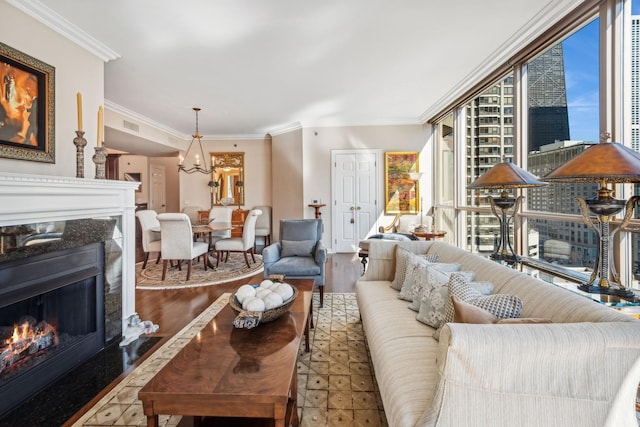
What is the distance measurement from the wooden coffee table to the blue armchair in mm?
1655

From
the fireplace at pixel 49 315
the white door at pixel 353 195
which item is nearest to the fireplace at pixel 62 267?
the fireplace at pixel 49 315

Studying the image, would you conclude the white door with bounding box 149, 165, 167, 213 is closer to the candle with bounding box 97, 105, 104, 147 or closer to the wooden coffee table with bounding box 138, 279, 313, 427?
the candle with bounding box 97, 105, 104, 147

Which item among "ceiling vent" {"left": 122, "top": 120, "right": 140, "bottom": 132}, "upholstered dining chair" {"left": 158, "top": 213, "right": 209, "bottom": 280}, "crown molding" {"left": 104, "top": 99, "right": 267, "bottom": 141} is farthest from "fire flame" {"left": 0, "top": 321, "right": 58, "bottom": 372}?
"ceiling vent" {"left": 122, "top": 120, "right": 140, "bottom": 132}

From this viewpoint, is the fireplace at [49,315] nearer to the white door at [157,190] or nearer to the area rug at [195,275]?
the area rug at [195,275]

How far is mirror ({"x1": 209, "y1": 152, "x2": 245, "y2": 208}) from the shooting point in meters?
7.26

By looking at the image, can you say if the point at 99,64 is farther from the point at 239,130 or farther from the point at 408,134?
the point at 408,134

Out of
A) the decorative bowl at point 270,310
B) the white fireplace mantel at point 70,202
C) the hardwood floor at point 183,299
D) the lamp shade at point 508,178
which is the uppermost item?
the lamp shade at point 508,178

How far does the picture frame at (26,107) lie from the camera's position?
2.13 meters

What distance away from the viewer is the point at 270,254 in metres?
3.44

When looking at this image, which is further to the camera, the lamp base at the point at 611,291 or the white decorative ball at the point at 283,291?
the white decorative ball at the point at 283,291

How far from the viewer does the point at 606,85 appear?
221 cm

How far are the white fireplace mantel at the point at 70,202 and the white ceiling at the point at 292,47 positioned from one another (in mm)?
1432

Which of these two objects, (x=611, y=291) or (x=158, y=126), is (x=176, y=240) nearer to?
(x=158, y=126)

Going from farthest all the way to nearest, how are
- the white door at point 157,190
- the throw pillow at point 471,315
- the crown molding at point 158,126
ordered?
the white door at point 157,190, the crown molding at point 158,126, the throw pillow at point 471,315
